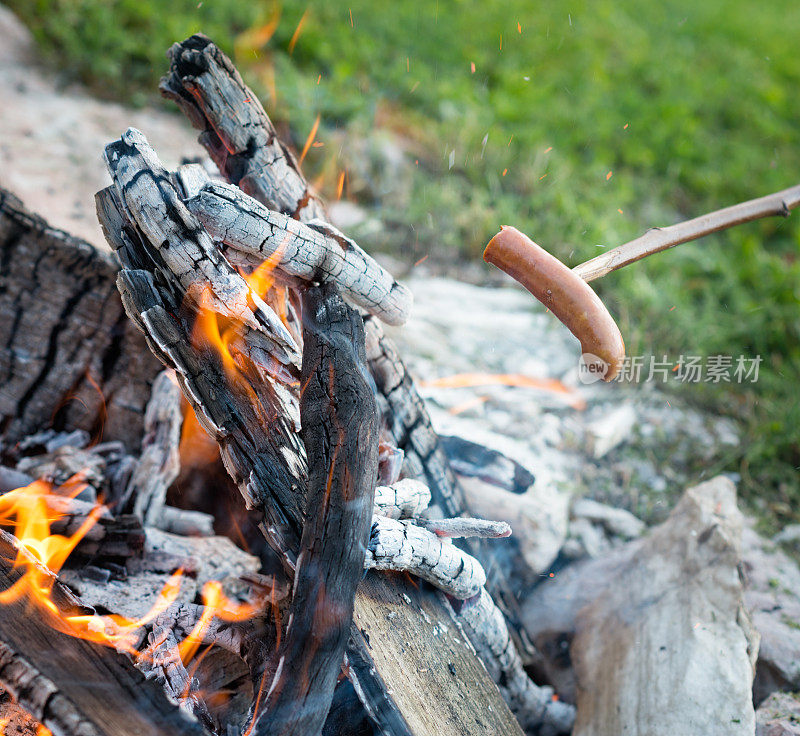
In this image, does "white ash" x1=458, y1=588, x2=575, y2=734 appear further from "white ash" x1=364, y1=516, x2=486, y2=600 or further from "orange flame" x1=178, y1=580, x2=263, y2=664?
"orange flame" x1=178, y1=580, x2=263, y2=664

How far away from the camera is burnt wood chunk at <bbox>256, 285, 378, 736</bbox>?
3.90 ft

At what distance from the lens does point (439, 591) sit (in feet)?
5.62

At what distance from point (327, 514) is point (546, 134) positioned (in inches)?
174

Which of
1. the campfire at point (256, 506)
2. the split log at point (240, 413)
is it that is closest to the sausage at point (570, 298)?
the campfire at point (256, 506)

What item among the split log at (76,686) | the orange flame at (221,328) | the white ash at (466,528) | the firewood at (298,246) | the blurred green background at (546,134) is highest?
the blurred green background at (546,134)

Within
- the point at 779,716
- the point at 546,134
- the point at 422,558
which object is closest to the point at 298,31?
the point at 546,134

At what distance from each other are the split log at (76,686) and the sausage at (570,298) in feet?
3.78

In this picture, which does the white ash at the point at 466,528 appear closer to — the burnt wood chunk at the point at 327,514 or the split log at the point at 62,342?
the burnt wood chunk at the point at 327,514

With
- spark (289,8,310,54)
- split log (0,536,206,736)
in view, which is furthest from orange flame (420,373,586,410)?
spark (289,8,310,54)

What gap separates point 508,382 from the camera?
10.5 ft

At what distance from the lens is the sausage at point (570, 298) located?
136 cm

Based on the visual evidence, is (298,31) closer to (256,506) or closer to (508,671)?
(256,506)

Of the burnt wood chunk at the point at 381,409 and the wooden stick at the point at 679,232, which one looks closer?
the burnt wood chunk at the point at 381,409

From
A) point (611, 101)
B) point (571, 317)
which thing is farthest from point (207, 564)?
point (611, 101)
